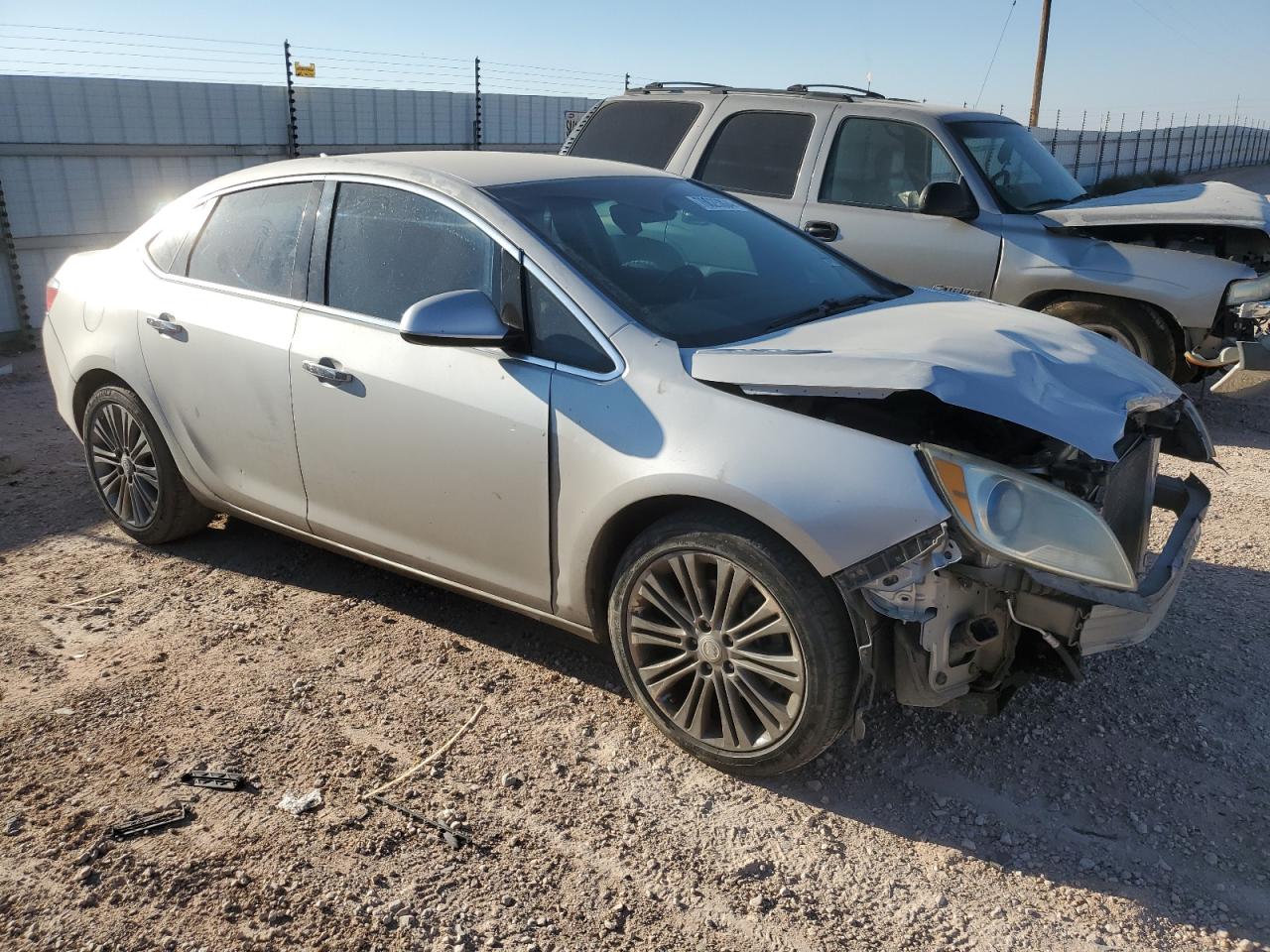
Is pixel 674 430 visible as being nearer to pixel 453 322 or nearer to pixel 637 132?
pixel 453 322

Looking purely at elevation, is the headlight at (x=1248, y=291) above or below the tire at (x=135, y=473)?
above

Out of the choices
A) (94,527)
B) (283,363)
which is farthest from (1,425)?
(283,363)

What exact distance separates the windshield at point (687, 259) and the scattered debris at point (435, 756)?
56.2 inches

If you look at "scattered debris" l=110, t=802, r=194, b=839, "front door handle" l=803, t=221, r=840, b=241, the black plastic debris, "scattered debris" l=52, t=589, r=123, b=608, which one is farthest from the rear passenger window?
"front door handle" l=803, t=221, r=840, b=241

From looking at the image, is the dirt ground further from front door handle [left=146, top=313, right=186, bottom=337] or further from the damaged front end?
front door handle [left=146, top=313, right=186, bottom=337]

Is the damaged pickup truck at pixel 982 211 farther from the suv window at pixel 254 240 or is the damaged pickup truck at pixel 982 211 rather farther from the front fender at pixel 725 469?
the front fender at pixel 725 469

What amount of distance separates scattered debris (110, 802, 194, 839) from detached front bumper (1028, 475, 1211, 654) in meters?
2.47

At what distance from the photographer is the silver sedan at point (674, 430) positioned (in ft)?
9.44

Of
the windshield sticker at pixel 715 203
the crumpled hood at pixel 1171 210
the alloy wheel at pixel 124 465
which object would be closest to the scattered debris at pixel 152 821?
the alloy wheel at pixel 124 465

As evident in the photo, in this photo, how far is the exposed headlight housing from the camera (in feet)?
20.7

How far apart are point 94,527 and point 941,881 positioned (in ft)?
14.2

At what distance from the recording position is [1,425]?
7.31 metres

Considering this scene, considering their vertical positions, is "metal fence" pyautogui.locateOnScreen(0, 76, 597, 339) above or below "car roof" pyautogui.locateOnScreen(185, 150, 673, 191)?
below

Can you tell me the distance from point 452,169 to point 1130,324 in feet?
15.5
